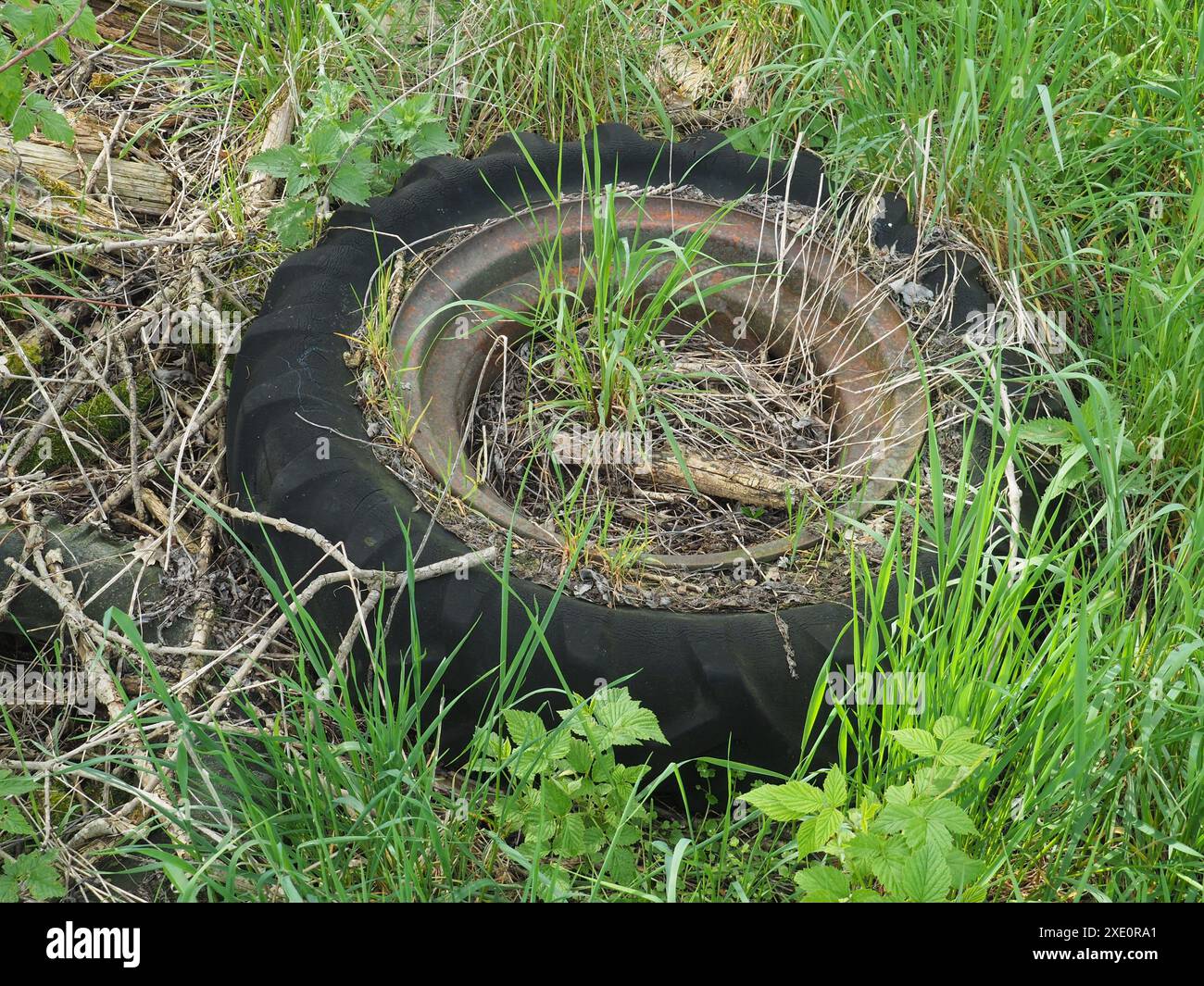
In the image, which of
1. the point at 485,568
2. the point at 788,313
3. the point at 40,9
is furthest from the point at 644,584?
the point at 40,9

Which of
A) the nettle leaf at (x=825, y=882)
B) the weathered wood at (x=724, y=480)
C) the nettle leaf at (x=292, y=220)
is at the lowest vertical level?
the nettle leaf at (x=825, y=882)

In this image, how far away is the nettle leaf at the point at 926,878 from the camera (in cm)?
134

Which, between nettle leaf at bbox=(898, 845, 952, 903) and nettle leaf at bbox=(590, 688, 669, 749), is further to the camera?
nettle leaf at bbox=(590, 688, 669, 749)

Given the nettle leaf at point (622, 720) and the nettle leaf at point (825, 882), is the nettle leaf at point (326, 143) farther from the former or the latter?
the nettle leaf at point (825, 882)

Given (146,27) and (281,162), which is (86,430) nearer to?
(281,162)

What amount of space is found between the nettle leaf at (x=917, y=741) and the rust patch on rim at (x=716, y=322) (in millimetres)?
587

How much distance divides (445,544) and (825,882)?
33.6 inches

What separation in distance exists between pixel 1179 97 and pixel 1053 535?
125cm

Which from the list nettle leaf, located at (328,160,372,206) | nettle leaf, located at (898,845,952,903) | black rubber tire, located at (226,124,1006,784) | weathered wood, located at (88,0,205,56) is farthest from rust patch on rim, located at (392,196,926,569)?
weathered wood, located at (88,0,205,56)

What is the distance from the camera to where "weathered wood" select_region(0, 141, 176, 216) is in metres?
2.58

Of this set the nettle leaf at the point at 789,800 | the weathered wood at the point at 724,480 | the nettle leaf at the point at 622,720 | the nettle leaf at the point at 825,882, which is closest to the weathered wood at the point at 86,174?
the weathered wood at the point at 724,480

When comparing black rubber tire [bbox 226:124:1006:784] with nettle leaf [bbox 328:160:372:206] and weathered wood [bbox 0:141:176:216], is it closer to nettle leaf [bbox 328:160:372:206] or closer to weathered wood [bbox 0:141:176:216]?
nettle leaf [bbox 328:160:372:206]

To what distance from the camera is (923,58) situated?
8.61 ft

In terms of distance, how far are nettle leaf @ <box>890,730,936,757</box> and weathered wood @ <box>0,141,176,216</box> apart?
2.24m
